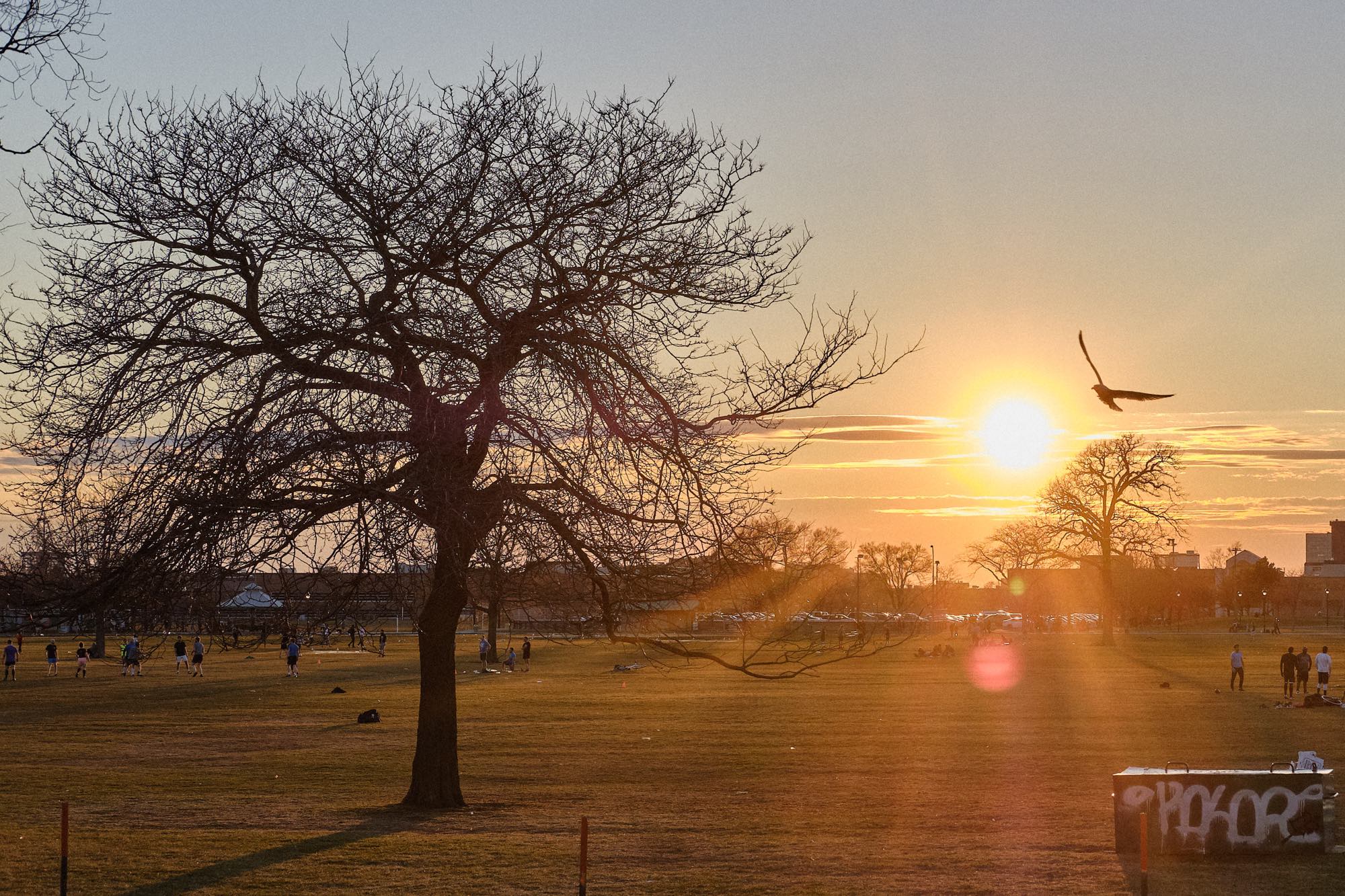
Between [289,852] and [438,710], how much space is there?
397 centimetres

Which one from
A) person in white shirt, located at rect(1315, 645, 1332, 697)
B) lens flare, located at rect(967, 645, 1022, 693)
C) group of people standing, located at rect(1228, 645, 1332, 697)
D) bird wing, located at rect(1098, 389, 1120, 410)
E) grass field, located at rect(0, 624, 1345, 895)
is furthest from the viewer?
lens flare, located at rect(967, 645, 1022, 693)

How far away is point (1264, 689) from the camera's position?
52.0 m

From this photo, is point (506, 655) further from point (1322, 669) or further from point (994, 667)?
point (1322, 669)

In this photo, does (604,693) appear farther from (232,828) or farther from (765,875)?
(765,875)

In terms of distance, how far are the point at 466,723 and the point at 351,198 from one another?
975 inches

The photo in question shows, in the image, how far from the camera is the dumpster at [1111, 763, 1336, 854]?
17391 millimetres

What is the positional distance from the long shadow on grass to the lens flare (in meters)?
34.3

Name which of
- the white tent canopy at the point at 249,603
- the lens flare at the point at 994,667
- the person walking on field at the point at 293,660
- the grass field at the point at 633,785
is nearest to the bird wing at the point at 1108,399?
the grass field at the point at 633,785

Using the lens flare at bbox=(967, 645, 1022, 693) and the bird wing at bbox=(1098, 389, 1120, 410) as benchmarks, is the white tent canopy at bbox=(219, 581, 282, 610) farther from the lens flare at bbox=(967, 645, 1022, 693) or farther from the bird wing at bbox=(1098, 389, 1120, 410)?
the lens flare at bbox=(967, 645, 1022, 693)

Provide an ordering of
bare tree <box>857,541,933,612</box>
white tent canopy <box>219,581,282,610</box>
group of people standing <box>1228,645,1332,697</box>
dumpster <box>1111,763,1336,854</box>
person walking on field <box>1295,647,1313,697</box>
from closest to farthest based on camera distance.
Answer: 1. white tent canopy <box>219,581,282,610</box>
2. dumpster <box>1111,763,1336,854</box>
3. group of people standing <box>1228,645,1332,697</box>
4. person walking on field <box>1295,647,1313,697</box>
5. bare tree <box>857,541,933,612</box>

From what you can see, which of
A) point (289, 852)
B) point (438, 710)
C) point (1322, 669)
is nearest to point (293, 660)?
point (438, 710)

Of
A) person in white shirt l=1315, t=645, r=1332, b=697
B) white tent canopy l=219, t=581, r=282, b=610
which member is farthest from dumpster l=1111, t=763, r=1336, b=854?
person in white shirt l=1315, t=645, r=1332, b=697

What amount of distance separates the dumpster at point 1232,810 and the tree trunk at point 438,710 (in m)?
9.51

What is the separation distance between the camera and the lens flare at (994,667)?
56.4m
